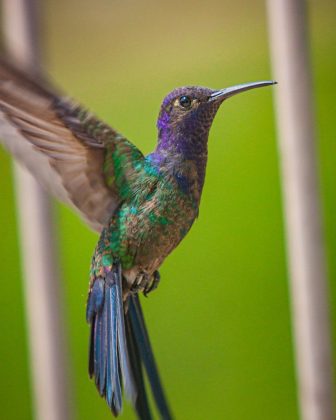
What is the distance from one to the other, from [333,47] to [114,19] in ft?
1.52

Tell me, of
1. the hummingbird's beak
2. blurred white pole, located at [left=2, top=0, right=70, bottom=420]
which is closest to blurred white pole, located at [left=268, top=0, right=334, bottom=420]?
the hummingbird's beak

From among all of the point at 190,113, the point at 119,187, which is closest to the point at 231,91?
the point at 190,113

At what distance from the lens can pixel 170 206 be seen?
1.40 feet

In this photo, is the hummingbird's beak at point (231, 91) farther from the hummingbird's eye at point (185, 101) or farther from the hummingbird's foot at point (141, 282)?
the hummingbird's foot at point (141, 282)

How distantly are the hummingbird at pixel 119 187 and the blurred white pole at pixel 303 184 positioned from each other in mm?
53

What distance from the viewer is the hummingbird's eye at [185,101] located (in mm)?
392

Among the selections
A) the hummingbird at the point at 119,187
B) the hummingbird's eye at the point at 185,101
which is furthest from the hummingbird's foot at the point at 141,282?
the hummingbird's eye at the point at 185,101

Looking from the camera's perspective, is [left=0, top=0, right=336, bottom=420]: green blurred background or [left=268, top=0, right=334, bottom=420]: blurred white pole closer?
[left=268, top=0, right=334, bottom=420]: blurred white pole

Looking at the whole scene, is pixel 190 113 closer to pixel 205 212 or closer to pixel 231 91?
pixel 231 91

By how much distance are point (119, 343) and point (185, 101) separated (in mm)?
166

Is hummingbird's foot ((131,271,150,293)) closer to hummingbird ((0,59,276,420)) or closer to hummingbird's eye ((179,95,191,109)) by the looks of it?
hummingbird ((0,59,276,420))

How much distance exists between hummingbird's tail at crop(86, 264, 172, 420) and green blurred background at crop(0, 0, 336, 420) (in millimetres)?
48

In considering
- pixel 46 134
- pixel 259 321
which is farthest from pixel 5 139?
pixel 259 321

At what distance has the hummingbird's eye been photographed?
1.28 feet
